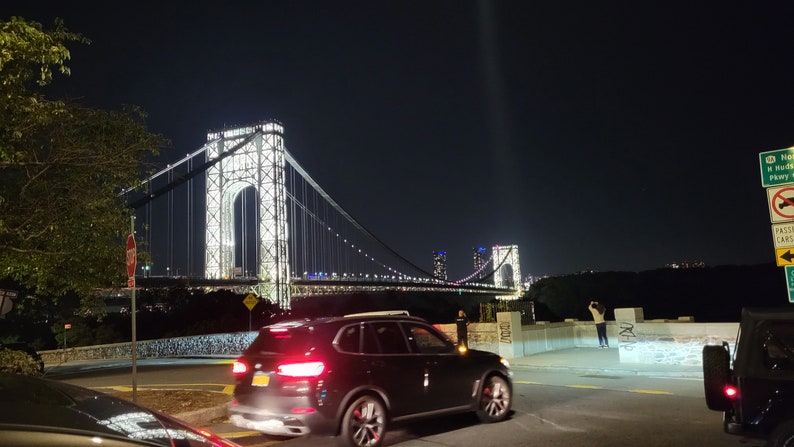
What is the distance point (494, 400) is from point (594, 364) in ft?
23.5

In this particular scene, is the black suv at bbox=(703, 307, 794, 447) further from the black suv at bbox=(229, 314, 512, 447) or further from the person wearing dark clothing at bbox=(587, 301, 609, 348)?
the person wearing dark clothing at bbox=(587, 301, 609, 348)

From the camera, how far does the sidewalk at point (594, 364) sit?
12883 millimetres

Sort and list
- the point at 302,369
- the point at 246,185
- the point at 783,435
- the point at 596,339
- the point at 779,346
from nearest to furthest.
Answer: the point at 783,435 → the point at 779,346 → the point at 302,369 → the point at 596,339 → the point at 246,185

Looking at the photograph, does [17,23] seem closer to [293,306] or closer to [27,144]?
[27,144]

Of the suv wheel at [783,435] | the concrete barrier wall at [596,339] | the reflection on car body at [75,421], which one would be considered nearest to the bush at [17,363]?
the reflection on car body at [75,421]

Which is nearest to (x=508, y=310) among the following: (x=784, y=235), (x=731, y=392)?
(x=784, y=235)

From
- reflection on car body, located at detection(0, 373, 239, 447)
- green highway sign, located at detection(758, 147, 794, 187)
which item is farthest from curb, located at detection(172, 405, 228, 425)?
green highway sign, located at detection(758, 147, 794, 187)

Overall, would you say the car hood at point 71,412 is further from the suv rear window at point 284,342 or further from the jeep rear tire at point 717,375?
the jeep rear tire at point 717,375

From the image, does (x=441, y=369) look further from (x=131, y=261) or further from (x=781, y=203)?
(x=781, y=203)

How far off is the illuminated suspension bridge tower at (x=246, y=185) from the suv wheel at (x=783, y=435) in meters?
50.4

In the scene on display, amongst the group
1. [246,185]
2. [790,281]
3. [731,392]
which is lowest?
[731,392]

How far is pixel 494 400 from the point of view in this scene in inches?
322

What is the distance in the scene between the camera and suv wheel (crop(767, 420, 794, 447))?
494cm

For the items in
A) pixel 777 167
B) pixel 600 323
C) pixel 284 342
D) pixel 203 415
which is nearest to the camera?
pixel 284 342
